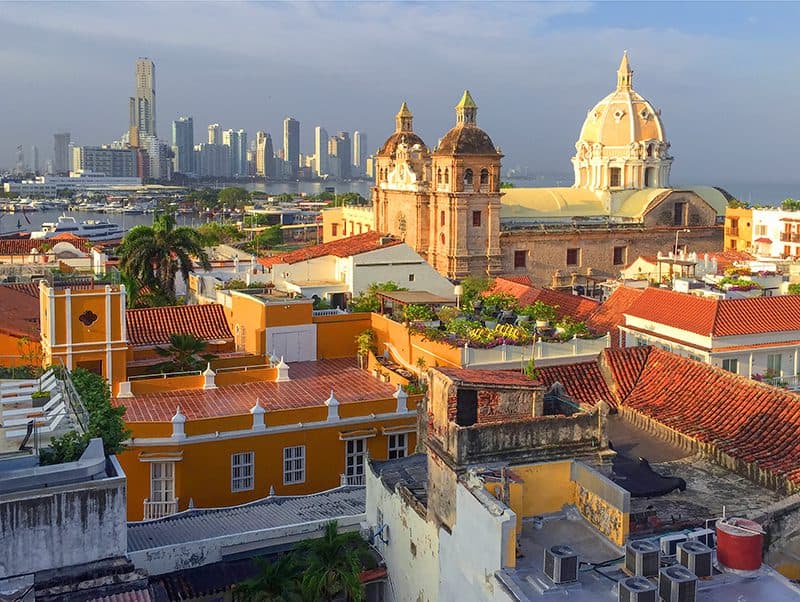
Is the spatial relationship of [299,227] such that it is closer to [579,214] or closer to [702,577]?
[579,214]

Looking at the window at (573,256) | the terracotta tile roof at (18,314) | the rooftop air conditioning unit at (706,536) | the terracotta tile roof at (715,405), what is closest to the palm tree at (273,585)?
the rooftop air conditioning unit at (706,536)

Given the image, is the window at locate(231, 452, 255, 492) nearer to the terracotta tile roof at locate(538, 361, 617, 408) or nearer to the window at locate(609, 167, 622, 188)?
the terracotta tile roof at locate(538, 361, 617, 408)

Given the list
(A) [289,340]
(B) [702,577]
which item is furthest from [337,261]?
(B) [702,577]

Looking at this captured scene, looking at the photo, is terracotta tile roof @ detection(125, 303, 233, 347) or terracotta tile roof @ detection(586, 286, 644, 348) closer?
terracotta tile roof @ detection(125, 303, 233, 347)

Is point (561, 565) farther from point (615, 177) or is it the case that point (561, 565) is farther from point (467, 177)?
point (615, 177)

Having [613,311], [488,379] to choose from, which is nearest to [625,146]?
[613,311]

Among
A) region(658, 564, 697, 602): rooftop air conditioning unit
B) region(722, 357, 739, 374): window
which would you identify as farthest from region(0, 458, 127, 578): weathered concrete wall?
region(722, 357, 739, 374): window
